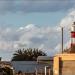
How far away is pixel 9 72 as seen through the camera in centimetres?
5512

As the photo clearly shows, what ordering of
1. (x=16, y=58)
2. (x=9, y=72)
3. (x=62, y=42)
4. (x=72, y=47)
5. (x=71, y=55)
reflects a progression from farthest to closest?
1. (x=16, y=58)
2. (x=9, y=72)
3. (x=62, y=42)
4. (x=72, y=47)
5. (x=71, y=55)

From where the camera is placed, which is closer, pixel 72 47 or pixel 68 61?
pixel 68 61

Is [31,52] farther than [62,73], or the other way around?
[31,52]

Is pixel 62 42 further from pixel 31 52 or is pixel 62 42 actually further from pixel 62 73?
pixel 31 52

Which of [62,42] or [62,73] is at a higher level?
[62,42]

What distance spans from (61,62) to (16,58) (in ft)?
309

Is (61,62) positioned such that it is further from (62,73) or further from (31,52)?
(31,52)

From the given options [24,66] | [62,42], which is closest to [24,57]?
[24,66]

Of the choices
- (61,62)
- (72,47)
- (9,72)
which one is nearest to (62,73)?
(61,62)

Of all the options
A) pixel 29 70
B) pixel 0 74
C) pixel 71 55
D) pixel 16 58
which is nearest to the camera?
pixel 71 55

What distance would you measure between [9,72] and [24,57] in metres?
64.6

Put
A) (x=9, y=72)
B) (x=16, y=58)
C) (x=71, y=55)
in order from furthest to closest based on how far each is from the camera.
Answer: (x=16, y=58) < (x=9, y=72) < (x=71, y=55)

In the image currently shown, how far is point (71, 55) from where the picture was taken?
24750 mm

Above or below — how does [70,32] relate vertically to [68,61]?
above
